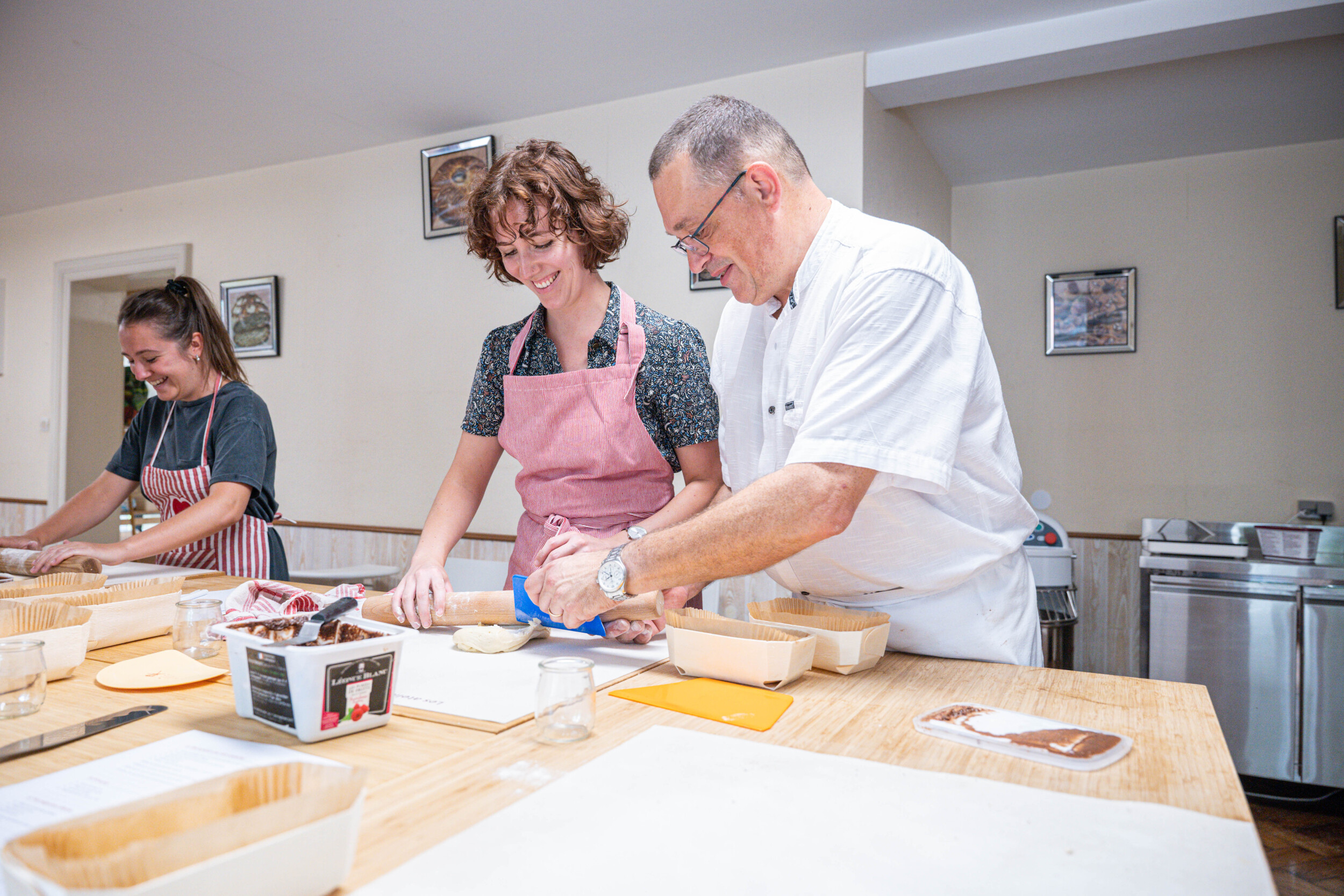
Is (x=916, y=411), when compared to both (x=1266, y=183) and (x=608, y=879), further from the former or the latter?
(x=1266, y=183)

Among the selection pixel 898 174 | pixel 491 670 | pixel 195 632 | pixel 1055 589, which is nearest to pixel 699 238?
pixel 491 670

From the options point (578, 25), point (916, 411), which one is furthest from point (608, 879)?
point (578, 25)

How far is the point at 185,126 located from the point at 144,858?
13.4 ft

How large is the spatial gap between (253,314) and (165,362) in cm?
235

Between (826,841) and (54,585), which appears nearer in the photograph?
(826,841)

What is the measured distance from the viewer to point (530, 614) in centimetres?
132

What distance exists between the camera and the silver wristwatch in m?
1.16

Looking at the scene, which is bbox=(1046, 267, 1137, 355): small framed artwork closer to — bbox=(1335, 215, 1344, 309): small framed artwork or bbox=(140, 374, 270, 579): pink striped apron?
bbox=(1335, 215, 1344, 309): small framed artwork

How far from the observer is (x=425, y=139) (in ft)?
12.3

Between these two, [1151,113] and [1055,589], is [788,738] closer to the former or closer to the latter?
[1055,589]

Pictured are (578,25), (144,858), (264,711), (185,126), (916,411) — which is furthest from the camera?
(185,126)

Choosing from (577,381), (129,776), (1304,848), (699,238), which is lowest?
(1304,848)

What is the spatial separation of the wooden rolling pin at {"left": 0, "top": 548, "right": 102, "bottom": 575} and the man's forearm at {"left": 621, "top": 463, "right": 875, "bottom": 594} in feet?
4.70

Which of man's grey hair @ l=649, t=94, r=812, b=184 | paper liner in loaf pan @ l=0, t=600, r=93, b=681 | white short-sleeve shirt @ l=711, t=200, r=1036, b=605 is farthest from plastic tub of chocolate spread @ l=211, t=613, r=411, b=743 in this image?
man's grey hair @ l=649, t=94, r=812, b=184
